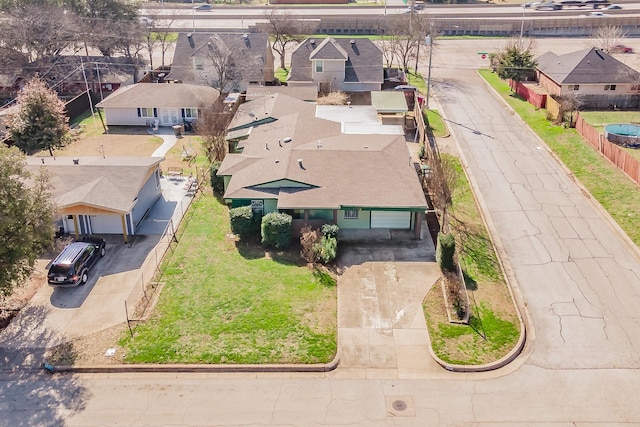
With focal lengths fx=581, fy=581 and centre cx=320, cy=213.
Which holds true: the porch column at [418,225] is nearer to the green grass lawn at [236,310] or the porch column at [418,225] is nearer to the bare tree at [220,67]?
the green grass lawn at [236,310]

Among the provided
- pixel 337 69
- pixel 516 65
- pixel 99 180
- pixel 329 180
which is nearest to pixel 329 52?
pixel 337 69

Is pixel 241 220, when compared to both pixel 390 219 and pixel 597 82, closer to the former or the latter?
pixel 390 219

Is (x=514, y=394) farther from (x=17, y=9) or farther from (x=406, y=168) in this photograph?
(x=17, y=9)

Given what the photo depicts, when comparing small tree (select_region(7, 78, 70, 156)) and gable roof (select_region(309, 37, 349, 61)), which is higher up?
gable roof (select_region(309, 37, 349, 61))

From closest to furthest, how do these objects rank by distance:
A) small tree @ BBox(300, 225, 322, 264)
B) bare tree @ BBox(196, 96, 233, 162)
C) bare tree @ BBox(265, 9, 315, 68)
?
small tree @ BBox(300, 225, 322, 264)
bare tree @ BBox(196, 96, 233, 162)
bare tree @ BBox(265, 9, 315, 68)

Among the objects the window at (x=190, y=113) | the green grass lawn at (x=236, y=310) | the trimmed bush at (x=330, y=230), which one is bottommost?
the green grass lawn at (x=236, y=310)

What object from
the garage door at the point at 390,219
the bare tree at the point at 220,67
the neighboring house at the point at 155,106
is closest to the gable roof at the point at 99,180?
the garage door at the point at 390,219

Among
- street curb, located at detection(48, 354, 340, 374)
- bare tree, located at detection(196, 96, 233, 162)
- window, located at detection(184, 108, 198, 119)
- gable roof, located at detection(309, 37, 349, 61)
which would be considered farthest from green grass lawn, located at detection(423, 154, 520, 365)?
gable roof, located at detection(309, 37, 349, 61)

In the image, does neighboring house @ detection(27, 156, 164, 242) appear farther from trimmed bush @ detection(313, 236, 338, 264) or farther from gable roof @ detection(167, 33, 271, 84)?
gable roof @ detection(167, 33, 271, 84)

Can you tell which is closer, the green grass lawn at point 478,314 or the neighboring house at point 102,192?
the green grass lawn at point 478,314
